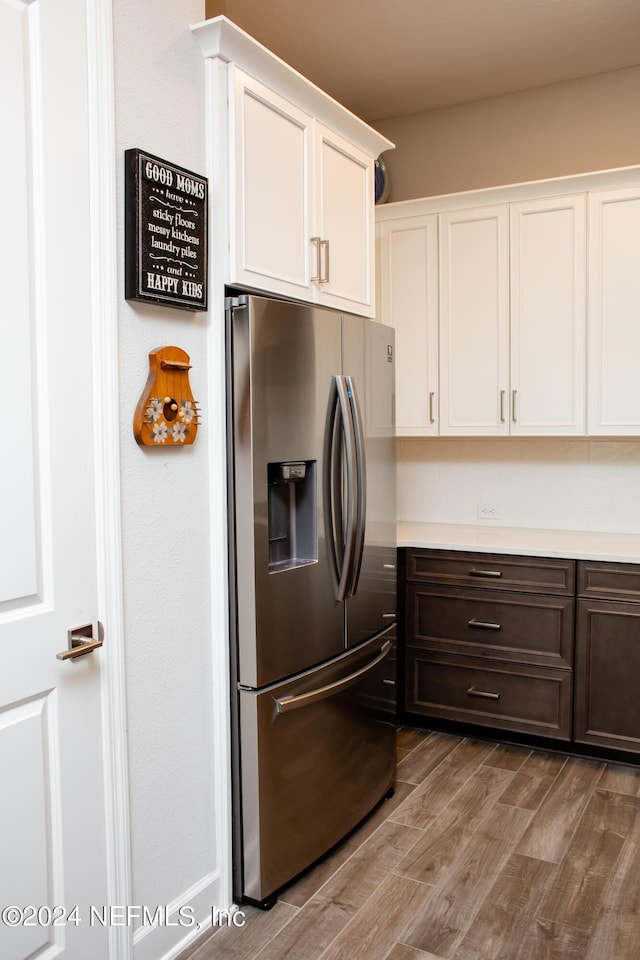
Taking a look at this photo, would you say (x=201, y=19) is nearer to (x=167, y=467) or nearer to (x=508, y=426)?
(x=167, y=467)

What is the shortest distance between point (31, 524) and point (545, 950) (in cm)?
174

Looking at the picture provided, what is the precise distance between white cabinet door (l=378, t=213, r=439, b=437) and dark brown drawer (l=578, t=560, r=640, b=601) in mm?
981

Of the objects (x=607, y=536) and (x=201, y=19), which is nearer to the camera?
(x=201, y=19)

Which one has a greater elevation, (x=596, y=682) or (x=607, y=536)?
(x=607, y=536)

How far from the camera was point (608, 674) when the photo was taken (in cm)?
308

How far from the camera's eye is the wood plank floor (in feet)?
6.70

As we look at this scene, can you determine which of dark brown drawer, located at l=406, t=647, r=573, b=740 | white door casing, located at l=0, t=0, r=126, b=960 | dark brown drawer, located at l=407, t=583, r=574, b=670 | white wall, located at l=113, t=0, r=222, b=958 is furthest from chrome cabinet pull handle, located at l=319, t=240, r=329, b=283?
dark brown drawer, located at l=406, t=647, r=573, b=740

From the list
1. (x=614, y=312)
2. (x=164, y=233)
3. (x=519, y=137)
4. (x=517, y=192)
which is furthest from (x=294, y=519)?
(x=519, y=137)

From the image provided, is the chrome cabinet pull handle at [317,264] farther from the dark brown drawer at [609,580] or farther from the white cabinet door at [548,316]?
the dark brown drawer at [609,580]

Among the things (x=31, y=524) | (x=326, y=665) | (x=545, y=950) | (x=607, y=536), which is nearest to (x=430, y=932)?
(x=545, y=950)

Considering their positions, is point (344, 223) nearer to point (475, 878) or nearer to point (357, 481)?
point (357, 481)

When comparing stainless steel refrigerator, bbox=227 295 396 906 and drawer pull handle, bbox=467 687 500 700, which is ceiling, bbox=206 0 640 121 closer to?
stainless steel refrigerator, bbox=227 295 396 906

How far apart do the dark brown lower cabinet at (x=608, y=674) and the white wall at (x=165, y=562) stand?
5.63 ft

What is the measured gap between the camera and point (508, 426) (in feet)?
11.4
